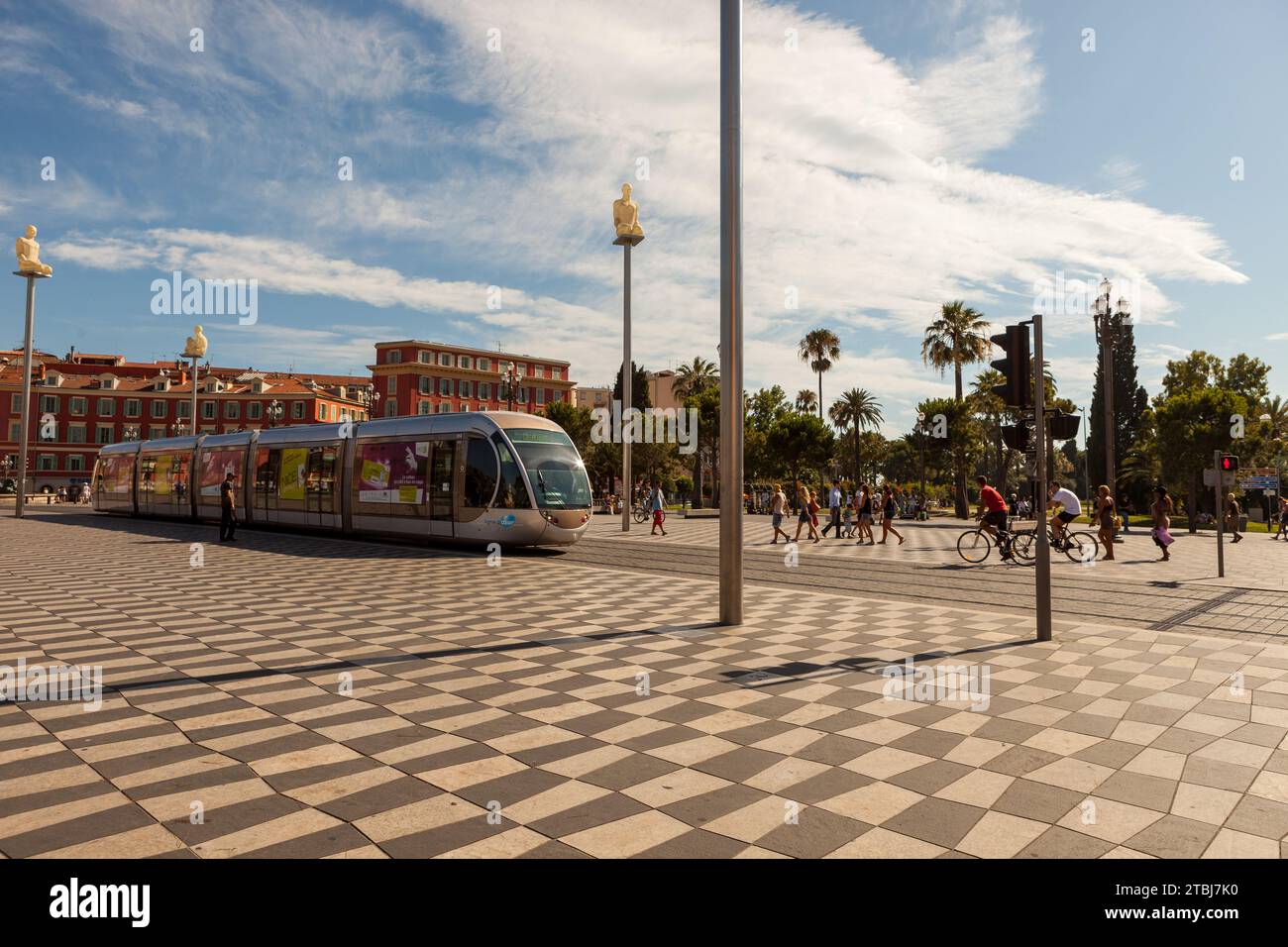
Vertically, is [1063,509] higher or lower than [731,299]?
lower

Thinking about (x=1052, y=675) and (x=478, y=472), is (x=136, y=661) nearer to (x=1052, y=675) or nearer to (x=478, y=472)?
(x=1052, y=675)

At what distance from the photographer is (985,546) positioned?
1725cm

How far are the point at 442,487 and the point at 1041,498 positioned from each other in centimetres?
1313

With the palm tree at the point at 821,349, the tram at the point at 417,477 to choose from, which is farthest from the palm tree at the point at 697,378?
the tram at the point at 417,477

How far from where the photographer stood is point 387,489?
64.4ft

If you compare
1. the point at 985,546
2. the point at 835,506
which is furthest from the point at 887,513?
the point at 985,546

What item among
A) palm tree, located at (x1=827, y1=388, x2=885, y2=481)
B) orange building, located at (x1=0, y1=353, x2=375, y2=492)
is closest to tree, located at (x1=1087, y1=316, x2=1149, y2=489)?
palm tree, located at (x1=827, y1=388, x2=885, y2=481)

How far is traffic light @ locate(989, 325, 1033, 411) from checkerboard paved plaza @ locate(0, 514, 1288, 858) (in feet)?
8.41

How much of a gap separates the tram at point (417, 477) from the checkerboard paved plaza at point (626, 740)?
7960 mm

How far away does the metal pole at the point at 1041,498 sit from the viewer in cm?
820

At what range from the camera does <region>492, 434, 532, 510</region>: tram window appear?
17.1 metres

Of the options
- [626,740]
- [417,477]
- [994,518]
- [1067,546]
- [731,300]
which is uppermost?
[731,300]

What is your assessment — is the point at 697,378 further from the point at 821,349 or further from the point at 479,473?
the point at 479,473

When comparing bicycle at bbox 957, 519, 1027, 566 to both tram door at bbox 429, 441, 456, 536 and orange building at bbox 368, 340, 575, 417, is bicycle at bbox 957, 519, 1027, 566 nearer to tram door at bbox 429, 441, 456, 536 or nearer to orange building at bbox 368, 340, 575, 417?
tram door at bbox 429, 441, 456, 536
